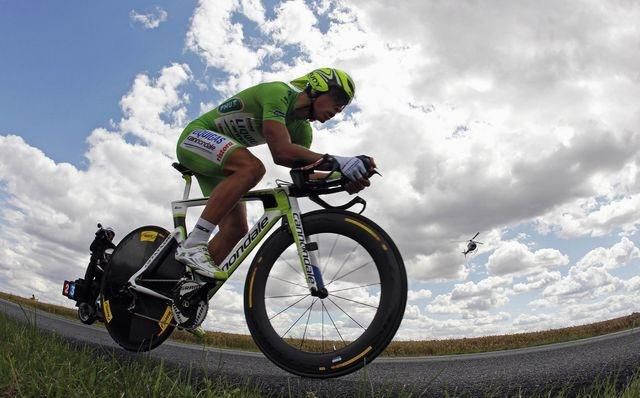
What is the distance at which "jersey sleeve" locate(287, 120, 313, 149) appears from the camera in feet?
13.1

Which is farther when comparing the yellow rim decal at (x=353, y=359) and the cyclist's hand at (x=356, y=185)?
Result: the cyclist's hand at (x=356, y=185)

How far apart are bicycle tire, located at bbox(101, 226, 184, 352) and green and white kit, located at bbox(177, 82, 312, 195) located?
105 centimetres

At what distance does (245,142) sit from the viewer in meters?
4.17

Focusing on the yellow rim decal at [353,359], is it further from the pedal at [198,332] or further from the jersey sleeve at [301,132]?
the jersey sleeve at [301,132]

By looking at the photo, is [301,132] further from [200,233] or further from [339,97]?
[200,233]

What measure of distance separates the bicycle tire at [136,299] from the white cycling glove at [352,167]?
2.01 m

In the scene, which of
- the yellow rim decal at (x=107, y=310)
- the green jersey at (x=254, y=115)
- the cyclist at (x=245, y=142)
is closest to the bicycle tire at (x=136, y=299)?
the yellow rim decal at (x=107, y=310)

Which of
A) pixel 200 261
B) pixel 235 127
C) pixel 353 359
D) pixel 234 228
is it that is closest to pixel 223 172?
pixel 235 127

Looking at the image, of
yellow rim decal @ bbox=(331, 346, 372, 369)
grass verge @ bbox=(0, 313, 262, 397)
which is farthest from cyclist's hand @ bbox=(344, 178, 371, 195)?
grass verge @ bbox=(0, 313, 262, 397)

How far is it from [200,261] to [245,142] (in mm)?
1245

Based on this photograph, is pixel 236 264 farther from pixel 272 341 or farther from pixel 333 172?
pixel 333 172

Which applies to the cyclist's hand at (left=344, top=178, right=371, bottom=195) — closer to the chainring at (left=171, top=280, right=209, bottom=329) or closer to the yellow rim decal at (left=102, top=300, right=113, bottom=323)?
the chainring at (left=171, top=280, right=209, bottom=329)

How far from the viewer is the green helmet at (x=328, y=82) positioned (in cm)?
364

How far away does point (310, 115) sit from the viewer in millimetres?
3787
